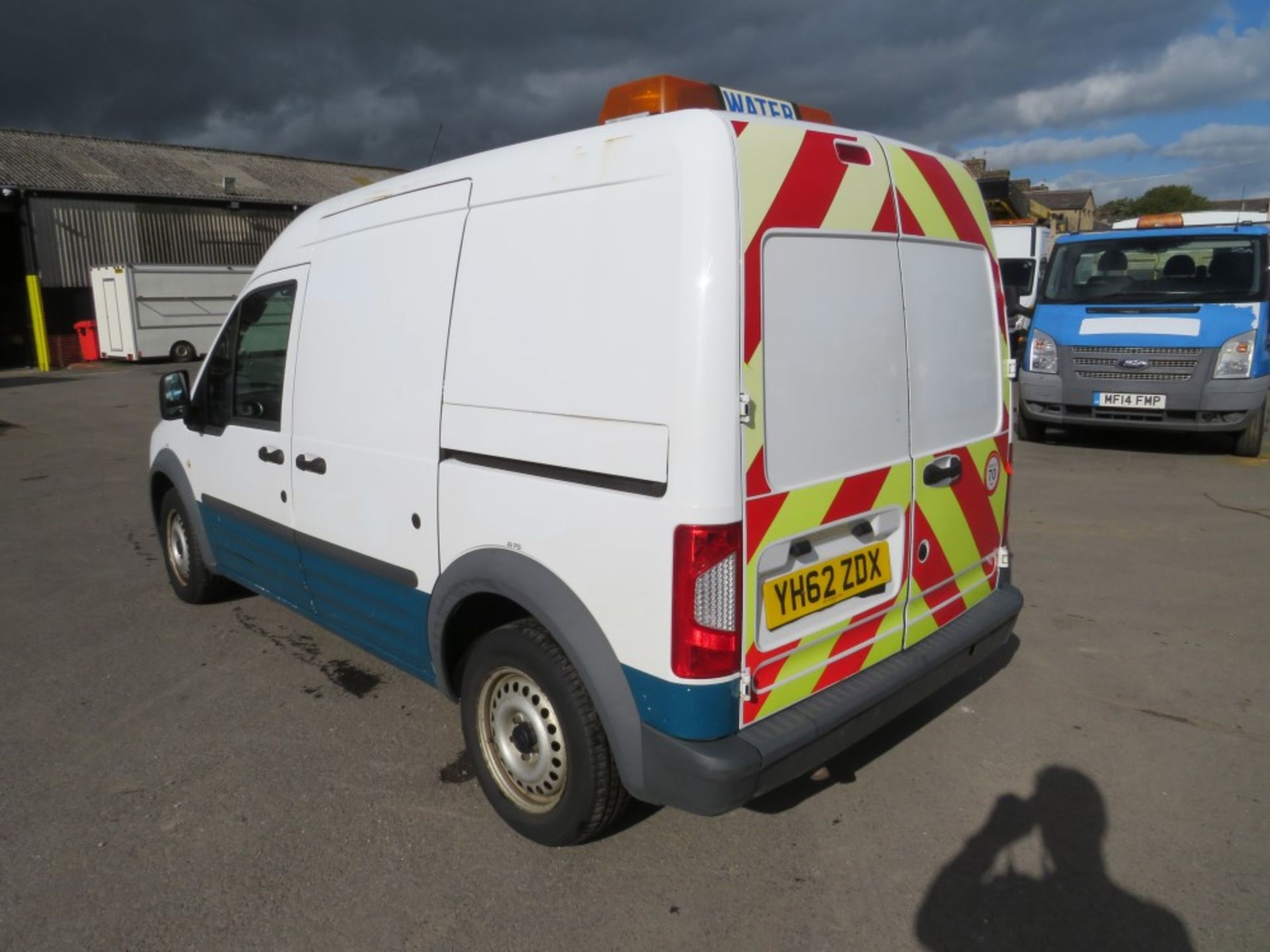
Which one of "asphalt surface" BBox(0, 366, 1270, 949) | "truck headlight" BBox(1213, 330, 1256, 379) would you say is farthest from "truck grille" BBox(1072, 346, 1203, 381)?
"asphalt surface" BBox(0, 366, 1270, 949)

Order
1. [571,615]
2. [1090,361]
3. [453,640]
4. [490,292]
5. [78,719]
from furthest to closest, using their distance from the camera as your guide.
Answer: [1090,361] → [78,719] → [453,640] → [490,292] → [571,615]

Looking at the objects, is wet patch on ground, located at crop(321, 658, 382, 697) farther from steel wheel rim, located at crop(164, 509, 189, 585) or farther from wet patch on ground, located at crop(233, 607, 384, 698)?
steel wheel rim, located at crop(164, 509, 189, 585)

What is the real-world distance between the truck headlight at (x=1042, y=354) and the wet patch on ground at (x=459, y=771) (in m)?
7.88

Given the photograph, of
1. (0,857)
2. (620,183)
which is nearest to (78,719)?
(0,857)

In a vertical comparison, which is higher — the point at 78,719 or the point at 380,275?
the point at 380,275

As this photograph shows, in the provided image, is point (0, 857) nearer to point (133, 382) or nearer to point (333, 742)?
point (333, 742)

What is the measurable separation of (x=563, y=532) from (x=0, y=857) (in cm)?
218

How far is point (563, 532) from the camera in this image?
8.98 ft

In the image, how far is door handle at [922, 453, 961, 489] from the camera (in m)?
3.21

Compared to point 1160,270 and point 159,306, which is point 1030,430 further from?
point 159,306

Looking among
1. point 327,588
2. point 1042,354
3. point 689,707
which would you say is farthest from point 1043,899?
point 1042,354

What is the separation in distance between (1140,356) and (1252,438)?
1.40 m

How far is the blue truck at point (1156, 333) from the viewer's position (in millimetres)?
8711

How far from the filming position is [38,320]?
27188mm
